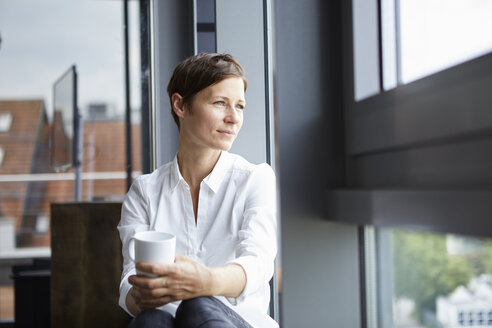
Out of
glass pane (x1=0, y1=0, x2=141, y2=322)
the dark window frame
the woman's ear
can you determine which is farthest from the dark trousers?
glass pane (x1=0, y1=0, x2=141, y2=322)

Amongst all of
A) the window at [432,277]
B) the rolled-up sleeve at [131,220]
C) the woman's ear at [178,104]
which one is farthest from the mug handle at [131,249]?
the window at [432,277]

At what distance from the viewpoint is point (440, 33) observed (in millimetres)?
904

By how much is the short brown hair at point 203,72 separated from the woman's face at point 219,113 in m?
0.01

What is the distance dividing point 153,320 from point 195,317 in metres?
0.09

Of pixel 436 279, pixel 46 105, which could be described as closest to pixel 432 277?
pixel 436 279

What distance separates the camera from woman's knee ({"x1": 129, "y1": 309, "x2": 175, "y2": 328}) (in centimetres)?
96

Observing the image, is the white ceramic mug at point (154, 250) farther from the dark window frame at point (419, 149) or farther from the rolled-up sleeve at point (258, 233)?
the dark window frame at point (419, 149)

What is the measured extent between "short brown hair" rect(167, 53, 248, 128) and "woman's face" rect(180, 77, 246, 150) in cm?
1

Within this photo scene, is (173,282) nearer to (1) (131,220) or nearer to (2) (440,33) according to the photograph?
(1) (131,220)

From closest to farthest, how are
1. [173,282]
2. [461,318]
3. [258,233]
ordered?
[461,318] → [173,282] → [258,233]

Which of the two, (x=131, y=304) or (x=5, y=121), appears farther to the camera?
(x=5, y=121)

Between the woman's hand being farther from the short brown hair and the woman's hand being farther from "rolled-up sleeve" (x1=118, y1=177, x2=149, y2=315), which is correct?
the short brown hair

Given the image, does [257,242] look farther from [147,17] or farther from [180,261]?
[147,17]

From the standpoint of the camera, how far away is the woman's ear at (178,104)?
1.24 m
